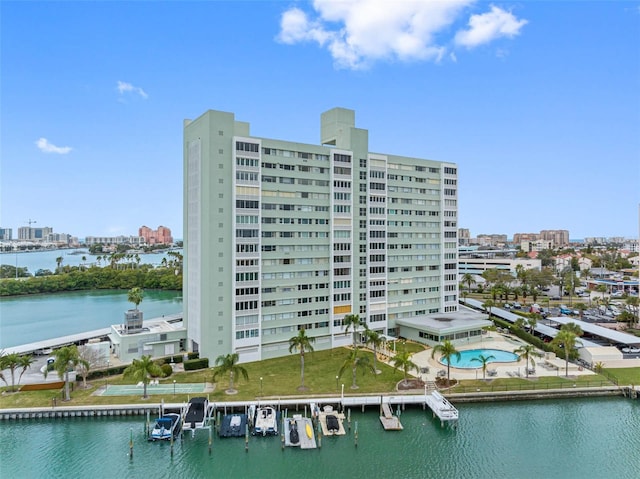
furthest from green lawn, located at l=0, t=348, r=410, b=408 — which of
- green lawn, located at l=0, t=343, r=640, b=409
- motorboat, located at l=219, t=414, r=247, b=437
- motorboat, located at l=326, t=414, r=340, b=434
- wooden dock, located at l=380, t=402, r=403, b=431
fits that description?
motorboat, located at l=326, t=414, r=340, b=434

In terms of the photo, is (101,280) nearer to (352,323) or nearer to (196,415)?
(352,323)

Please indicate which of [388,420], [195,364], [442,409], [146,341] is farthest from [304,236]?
[442,409]

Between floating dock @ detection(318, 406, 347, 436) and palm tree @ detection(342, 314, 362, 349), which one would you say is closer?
floating dock @ detection(318, 406, 347, 436)

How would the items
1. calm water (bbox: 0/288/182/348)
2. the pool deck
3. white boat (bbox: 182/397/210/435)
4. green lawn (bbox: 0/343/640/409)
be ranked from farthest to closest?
calm water (bbox: 0/288/182/348) → the pool deck → green lawn (bbox: 0/343/640/409) → white boat (bbox: 182/397/210/435)

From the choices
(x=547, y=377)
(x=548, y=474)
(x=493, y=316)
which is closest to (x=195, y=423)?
(x=548, y=474)

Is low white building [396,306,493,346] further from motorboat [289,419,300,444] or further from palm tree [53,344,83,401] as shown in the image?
palm tree [53,344,83,401]

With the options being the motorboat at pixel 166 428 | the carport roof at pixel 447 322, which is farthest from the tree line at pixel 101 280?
the motorboat at pixel 166 428

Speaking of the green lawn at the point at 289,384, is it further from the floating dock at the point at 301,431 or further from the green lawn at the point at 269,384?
the floating dock at the point at 301,431
